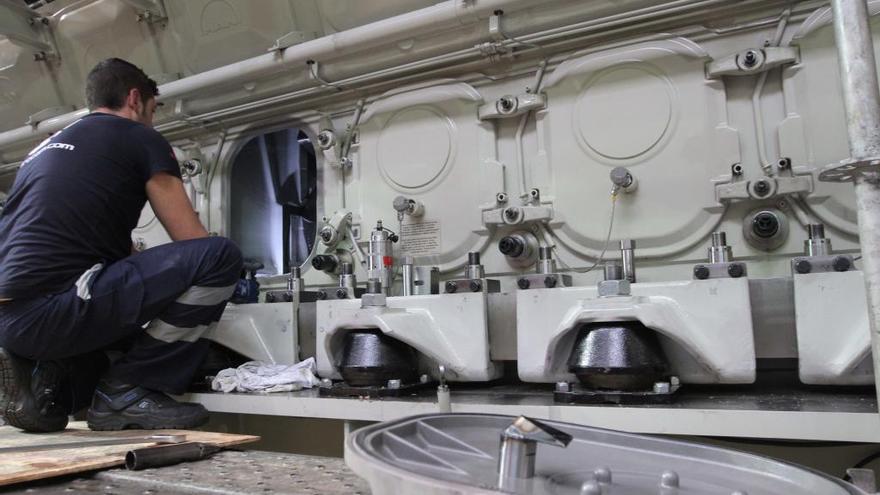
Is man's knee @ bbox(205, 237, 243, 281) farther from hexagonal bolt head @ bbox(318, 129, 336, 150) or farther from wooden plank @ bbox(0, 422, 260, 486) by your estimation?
hexagonal bolt head @ bbox(318, 129, 336, 150)

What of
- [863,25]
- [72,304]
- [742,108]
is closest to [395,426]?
[863,25]

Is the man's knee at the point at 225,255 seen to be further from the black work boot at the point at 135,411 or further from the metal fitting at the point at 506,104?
the metal fitting at the point at 506,104

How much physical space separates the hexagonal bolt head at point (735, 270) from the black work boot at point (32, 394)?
1.80 m

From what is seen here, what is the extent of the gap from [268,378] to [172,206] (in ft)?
1.95

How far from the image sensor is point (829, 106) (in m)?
1.72

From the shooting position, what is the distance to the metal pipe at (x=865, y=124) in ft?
2.83

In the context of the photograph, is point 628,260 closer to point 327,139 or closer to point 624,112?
point 624,112

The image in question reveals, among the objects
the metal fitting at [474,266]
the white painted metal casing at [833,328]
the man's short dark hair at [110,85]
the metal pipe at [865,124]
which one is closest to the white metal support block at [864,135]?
the metal pipe at [865,124]

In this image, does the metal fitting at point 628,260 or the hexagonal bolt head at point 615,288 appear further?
the metal fitting at point 628,260

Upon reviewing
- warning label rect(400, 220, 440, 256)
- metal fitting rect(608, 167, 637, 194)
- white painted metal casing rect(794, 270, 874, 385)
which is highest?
metal fitting rect(608, 167, 637, 194)

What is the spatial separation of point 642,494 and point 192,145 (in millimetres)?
2813

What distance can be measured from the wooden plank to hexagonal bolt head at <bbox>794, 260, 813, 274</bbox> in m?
1.30

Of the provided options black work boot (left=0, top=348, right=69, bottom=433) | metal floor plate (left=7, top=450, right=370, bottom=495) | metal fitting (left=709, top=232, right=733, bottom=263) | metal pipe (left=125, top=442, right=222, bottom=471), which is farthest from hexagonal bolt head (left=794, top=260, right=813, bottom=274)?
black work boot (left=0, top=348, right=69, bottom=433)

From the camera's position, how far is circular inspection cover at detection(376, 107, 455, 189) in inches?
89.5
